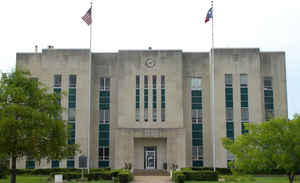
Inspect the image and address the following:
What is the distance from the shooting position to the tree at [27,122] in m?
33.0

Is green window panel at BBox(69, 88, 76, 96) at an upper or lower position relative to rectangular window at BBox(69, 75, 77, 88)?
lower

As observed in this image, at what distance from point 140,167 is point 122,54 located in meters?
15.2

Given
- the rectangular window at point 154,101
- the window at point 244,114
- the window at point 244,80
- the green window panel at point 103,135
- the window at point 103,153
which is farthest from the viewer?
the green window panel at point 103,135

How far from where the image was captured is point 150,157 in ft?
176

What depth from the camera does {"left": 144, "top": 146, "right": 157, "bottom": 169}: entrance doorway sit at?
53.5 m

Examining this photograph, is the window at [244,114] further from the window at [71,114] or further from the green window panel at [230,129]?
the window at [71,114]

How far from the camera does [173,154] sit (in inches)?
2023

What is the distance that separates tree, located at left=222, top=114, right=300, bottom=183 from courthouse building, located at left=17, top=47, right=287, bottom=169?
23656 mm

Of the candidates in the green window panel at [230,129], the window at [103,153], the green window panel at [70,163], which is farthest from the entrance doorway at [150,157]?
the green window panel at [230,129]

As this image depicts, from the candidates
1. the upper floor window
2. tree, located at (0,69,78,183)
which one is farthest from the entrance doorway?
tree, located at (0,69,78,183)

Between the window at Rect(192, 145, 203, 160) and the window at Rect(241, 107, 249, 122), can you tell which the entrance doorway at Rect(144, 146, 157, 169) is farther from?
the window at Rect(241, 107, 249, 122)

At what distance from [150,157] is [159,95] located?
8244 mm

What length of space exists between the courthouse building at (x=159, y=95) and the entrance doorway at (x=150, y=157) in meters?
0.13

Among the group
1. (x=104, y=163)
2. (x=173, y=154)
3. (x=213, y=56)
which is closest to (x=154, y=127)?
(x=173, y=154)
